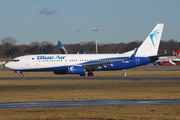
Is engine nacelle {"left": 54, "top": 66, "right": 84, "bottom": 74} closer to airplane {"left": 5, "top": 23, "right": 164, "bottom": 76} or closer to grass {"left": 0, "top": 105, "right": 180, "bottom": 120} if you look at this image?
airplane {"left": 5, "top": 23, "right": 164, "bottom": 76}

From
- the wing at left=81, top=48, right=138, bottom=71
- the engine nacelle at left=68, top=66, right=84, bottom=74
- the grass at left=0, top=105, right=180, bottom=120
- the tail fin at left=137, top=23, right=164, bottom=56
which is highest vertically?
the tail fin at left=137, top=23, right=164, bottom=56

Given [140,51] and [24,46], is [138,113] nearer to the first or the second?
[140,51]

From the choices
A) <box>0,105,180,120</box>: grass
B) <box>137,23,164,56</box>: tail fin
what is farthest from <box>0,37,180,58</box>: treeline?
<box>0,105,180,120</box>: grass

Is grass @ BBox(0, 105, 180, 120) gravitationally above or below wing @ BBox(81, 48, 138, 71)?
below

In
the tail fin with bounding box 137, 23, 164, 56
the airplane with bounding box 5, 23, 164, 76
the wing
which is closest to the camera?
the airplane with bounding box 5, 23, 164, 76

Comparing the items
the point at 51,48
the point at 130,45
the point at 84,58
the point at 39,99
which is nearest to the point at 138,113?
the point at 39,99

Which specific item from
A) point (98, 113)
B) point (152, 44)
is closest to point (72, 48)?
point (152, 44)

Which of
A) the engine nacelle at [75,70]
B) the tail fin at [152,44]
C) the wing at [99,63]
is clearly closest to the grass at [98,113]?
the engine nacelle at [75,70]

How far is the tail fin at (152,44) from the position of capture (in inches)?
2574

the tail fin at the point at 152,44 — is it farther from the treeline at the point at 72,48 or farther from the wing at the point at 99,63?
the treeline at the point at 72,48

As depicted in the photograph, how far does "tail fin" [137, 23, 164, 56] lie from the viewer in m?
65.4

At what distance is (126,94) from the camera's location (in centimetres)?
3078

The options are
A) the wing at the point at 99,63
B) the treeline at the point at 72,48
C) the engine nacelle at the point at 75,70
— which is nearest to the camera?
the engine nacelle at the point at 75,70

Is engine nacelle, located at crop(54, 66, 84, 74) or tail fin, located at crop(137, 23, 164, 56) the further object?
tail fin, located at crop(137, 23, 164, 56)
